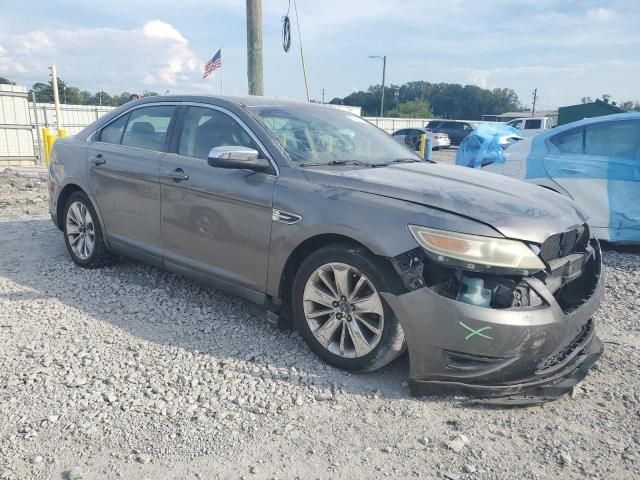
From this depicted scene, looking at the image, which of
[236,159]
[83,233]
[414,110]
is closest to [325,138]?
[236,159]

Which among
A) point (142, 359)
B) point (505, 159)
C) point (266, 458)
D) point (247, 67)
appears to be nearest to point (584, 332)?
point (266, 458)

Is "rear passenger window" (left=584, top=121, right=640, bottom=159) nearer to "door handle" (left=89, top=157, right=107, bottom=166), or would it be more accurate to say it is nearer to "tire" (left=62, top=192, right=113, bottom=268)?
"door handle" (left=89, top=157, right=107, bottom=166)

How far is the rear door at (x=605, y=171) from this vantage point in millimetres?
5734

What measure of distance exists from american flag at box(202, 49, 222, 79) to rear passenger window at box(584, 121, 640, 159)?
34.4ft

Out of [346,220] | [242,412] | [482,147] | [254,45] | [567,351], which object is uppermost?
[254,45]

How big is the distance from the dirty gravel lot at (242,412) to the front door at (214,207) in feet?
1.52

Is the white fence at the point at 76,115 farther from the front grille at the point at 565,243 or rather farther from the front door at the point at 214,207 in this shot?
the front grille at the point at 565,243

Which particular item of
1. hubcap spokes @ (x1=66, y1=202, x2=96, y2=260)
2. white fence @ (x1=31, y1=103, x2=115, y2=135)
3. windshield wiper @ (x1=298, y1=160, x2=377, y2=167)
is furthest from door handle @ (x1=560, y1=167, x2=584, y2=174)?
white fence @ (x1=31, y1=103, x2=115, y2=135)

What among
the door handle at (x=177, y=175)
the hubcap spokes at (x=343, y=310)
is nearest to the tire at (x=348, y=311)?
the hubcap spokes at (x=343, y=310)

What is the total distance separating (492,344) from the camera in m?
2.71

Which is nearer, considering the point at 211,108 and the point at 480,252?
the point at 480,252

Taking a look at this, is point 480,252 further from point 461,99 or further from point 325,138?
point 461,99

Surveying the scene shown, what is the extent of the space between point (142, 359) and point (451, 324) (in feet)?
6.36

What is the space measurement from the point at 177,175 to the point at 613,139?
16.3ft
